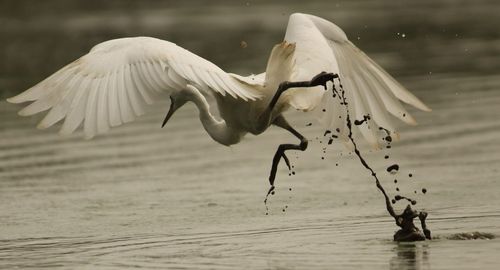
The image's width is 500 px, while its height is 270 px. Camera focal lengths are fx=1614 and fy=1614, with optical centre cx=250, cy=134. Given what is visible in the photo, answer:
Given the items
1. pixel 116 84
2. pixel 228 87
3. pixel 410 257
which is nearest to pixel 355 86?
pixel 410 257

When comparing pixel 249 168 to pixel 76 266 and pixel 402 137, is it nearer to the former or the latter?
pixel 402 137

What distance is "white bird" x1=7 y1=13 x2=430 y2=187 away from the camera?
9.20 m

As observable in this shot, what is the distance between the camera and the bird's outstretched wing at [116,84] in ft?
30.0

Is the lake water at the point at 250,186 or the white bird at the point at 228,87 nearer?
the white bird at the point at 228,87

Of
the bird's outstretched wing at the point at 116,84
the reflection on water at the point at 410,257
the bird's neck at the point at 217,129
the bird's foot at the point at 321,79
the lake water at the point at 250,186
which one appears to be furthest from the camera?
the bird's neck at the point at 217,129

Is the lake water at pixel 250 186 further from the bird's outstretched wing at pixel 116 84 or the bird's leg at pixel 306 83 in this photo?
the bird's outstretched wing at pixel 116 84

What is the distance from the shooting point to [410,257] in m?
Answer: 9.73

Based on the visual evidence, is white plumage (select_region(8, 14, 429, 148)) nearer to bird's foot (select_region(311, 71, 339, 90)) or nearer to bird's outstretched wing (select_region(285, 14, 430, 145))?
bird's outstretched wing (select_region(285, 14, 430, 145))

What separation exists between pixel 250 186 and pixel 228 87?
11.1ft

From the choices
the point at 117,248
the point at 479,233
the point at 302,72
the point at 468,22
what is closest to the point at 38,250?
the point at 117,248

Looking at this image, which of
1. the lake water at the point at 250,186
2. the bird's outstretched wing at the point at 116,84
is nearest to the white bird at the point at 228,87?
the bird's outstretched wing at the point at 116,84

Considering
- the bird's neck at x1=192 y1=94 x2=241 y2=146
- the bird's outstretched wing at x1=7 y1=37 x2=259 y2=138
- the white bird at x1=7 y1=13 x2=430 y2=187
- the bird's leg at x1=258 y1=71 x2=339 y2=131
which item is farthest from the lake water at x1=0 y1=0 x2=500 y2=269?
the bird's outstretched wing at x1=7 y1=37 x2=259 y2=138

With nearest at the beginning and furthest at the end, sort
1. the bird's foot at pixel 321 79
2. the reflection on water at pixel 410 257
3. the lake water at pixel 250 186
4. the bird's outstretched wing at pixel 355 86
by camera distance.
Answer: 1. the reflection on water at pixel 410 257
2. the bird's foot at pixel 321 79
3. the lake water at pixel 250 186
4. the bird's outstretched wing at pixel 355 86

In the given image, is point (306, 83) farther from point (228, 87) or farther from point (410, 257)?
point (410, 257)
